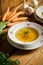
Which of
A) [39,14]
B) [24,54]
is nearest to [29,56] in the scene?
[24,54]

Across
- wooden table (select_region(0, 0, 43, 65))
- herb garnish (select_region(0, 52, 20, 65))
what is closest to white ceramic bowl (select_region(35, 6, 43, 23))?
wooden table (select_region(0, 0, 43, 65))

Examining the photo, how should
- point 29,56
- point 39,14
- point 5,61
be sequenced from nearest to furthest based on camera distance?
point 5,61 < point 29,56 < point 39,14

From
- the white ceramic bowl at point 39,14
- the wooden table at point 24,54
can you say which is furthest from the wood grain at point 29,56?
the white ceramic bowl at point 39,14

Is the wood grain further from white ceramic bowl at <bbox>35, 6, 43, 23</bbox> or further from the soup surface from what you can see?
white ceramic bowl at <bbox>35, 6, 43, 23</bbox>

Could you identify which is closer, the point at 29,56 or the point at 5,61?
the point at 5,61

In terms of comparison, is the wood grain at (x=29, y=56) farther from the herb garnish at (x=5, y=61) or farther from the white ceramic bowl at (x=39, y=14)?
the white ceramic bowl at (x=39, y=14)

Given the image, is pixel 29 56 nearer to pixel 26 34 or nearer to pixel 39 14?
pixel 26 34
